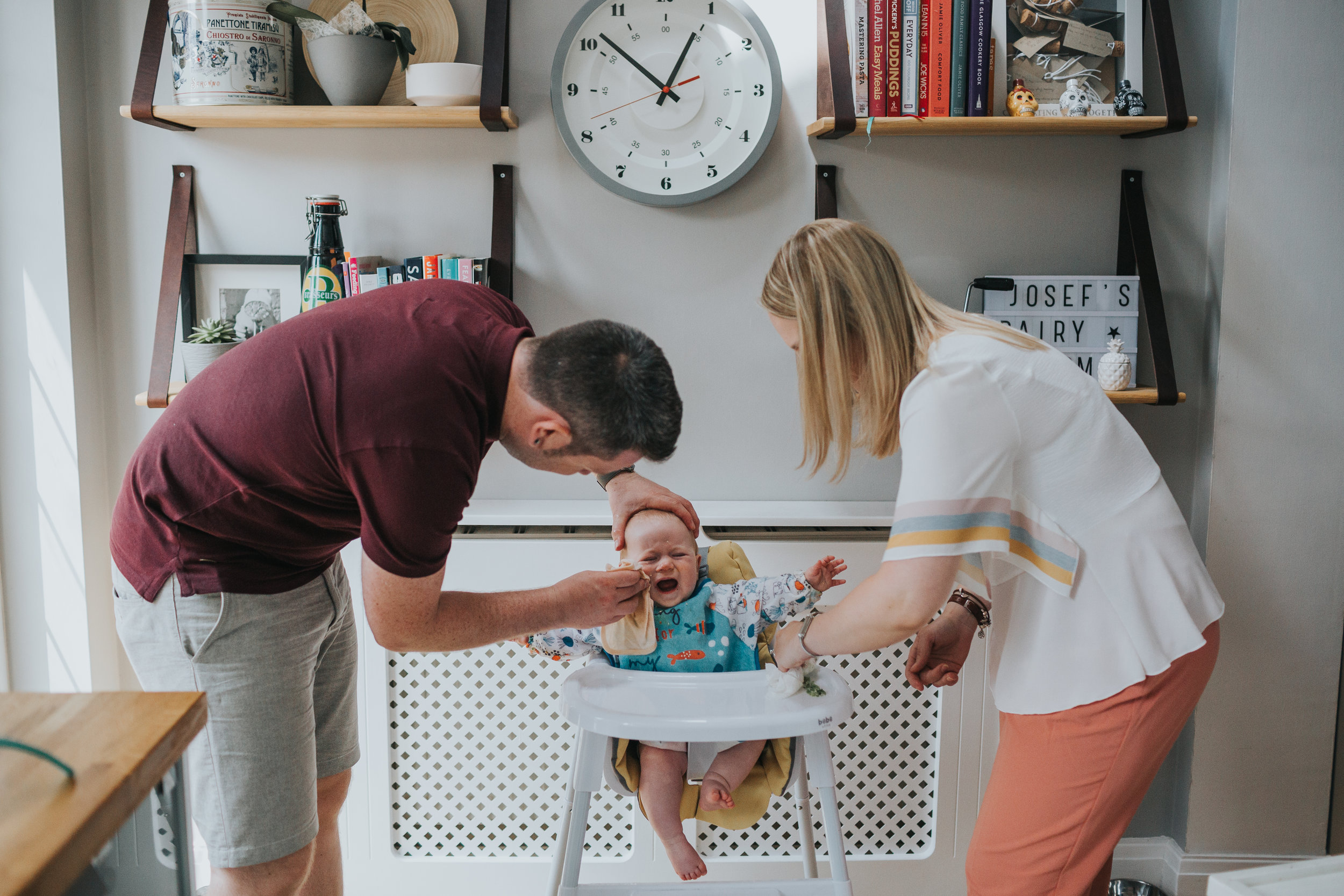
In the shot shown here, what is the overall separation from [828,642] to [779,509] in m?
0.79

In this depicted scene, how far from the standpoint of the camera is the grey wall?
1978 millimetres

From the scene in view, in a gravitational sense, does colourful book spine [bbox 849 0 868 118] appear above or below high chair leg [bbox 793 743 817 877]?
above

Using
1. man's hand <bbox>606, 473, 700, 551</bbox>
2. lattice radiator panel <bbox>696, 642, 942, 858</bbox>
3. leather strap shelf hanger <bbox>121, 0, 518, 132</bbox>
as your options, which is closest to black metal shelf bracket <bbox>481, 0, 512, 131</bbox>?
leather strap shelf hanger <bbox>121, 0, 518, 132</bbox>

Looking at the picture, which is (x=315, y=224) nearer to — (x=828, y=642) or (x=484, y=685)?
(x=484, y=685)

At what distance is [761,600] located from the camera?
167cm

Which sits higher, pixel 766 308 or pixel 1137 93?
pixel 1137 93

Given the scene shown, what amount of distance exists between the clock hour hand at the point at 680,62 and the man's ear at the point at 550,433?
1.07 m

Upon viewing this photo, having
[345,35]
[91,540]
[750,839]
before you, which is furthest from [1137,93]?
[91,540]

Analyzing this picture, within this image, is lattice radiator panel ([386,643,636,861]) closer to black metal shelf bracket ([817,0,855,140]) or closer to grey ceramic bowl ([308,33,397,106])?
grey ceramic bowl ([308,33,397,106])

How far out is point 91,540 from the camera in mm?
2094

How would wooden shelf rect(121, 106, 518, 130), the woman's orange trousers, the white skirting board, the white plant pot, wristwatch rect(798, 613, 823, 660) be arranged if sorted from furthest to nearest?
the white skirting board, the white plant pot, wooden shelf rect(121, 106, 518, 130), wristwatch rect(798, 613, 823, 660), the woman's orange trousers

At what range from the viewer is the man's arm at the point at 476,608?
46.3 inches

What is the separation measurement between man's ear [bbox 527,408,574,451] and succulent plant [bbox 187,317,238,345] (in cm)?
108

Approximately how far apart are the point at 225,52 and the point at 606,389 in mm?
1271
